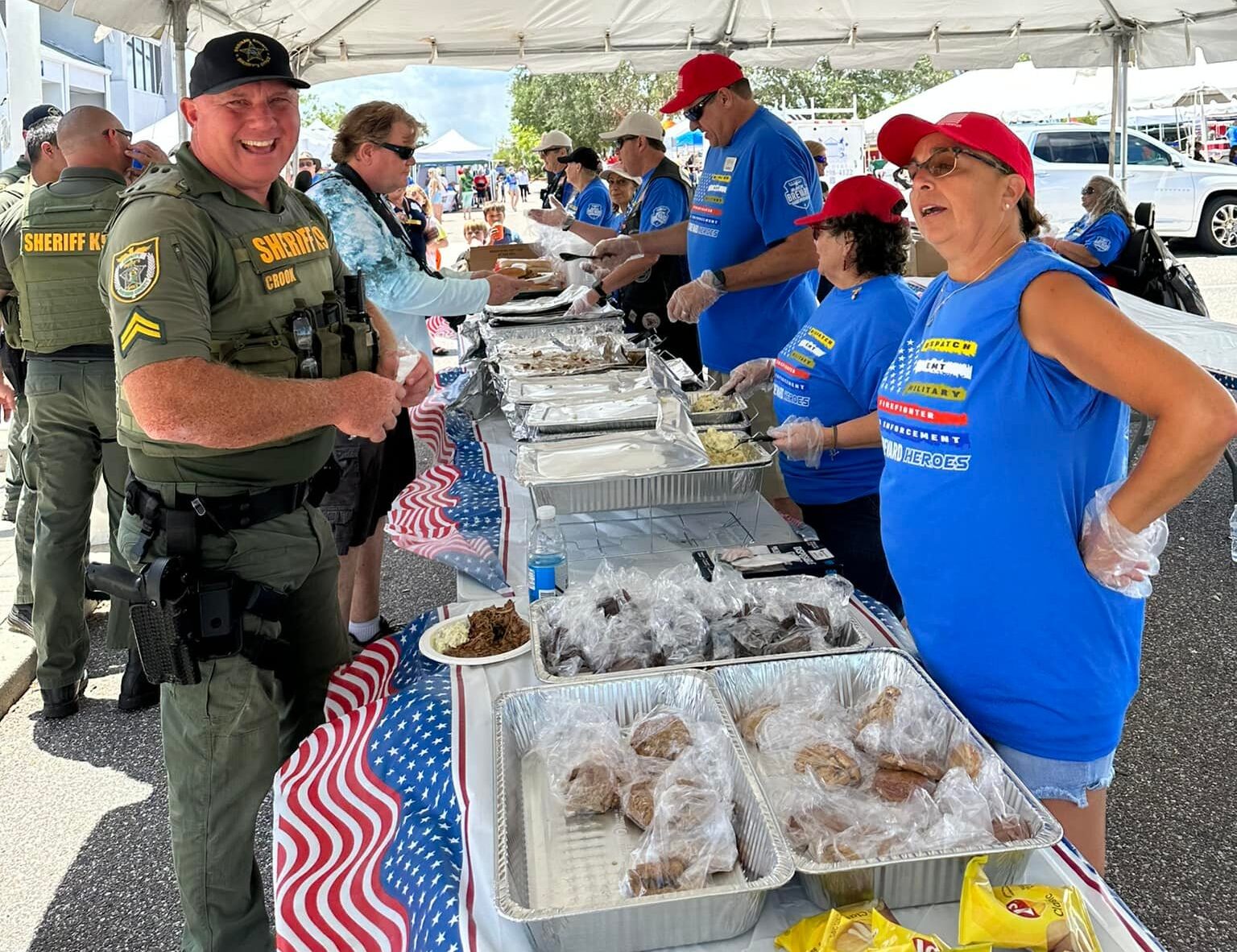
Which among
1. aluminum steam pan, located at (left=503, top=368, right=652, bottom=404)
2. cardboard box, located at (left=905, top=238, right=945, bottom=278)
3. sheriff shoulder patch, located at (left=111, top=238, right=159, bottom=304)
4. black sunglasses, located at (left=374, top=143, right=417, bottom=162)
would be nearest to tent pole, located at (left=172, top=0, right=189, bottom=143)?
black sunglasses, located at (left=374, top=143, right=417, bottom=162)

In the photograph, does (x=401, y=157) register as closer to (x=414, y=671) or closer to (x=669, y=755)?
(x=414, y=671)

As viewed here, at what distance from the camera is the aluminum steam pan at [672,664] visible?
1641mm

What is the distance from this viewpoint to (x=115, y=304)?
68.6 inches

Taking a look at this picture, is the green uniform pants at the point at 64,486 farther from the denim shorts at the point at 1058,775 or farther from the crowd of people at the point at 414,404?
the denim shorts at the point at 1058,775

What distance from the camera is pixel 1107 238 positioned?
251 inches

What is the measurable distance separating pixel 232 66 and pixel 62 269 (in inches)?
75.3

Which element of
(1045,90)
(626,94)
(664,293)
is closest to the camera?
(664,293)

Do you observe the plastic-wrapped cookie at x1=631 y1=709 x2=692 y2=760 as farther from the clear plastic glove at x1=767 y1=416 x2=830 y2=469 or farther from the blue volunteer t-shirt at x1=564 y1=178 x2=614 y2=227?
the blue volunteer t-shirt at x1=564 y1=178 x2=614 y2=227

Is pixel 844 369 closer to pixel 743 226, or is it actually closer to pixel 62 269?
pixel 743 226

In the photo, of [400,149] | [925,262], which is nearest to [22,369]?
[400,149]

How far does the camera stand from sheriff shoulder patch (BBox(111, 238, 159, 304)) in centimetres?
172

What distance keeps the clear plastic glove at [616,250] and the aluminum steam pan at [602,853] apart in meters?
3.51

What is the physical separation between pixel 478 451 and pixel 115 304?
6.03 ft

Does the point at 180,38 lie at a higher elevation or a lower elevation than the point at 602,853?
higher
